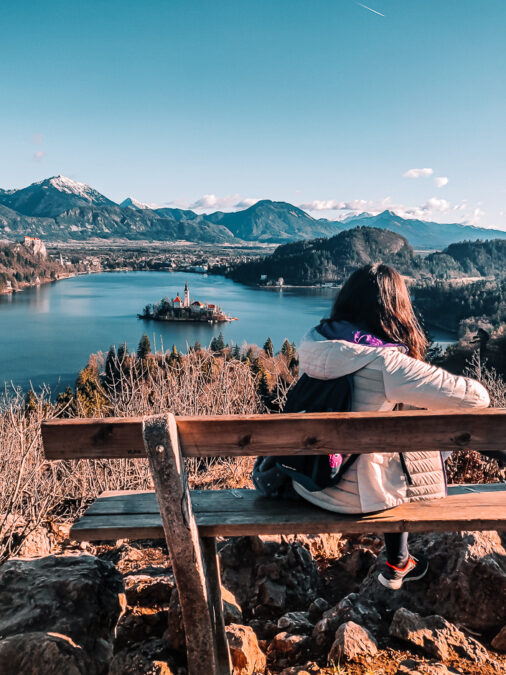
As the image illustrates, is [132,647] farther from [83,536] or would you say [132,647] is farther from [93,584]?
[83,536]

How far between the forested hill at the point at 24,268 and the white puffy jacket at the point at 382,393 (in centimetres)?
11306

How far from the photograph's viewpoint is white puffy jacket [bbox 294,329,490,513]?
171 cm

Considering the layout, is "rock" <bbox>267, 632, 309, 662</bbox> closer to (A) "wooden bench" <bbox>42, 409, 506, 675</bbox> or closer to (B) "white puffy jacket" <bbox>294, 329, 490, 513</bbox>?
(A) "wooden bench" <bbox>42, 409, 506, 675</bbox>

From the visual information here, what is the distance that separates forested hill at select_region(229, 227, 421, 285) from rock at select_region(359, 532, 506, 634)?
109824mm

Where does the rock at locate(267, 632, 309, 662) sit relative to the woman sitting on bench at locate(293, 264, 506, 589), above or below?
below

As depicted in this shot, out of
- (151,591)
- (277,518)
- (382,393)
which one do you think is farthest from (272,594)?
(382,393)

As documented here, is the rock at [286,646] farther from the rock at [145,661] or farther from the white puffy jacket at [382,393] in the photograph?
the white puffy jacket at [382,393]

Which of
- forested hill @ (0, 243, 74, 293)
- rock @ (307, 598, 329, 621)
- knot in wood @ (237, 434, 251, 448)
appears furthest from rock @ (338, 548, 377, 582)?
forested hill @ (0, 243, 74, 293)

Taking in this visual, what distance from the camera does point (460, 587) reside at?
2.27 metres

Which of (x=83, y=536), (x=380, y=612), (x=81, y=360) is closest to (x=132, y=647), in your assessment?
(x=83, y=536)

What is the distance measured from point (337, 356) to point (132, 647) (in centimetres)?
143

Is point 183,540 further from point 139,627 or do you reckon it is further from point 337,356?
point 139,627

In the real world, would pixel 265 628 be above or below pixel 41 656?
below

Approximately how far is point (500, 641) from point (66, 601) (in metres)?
1.80
